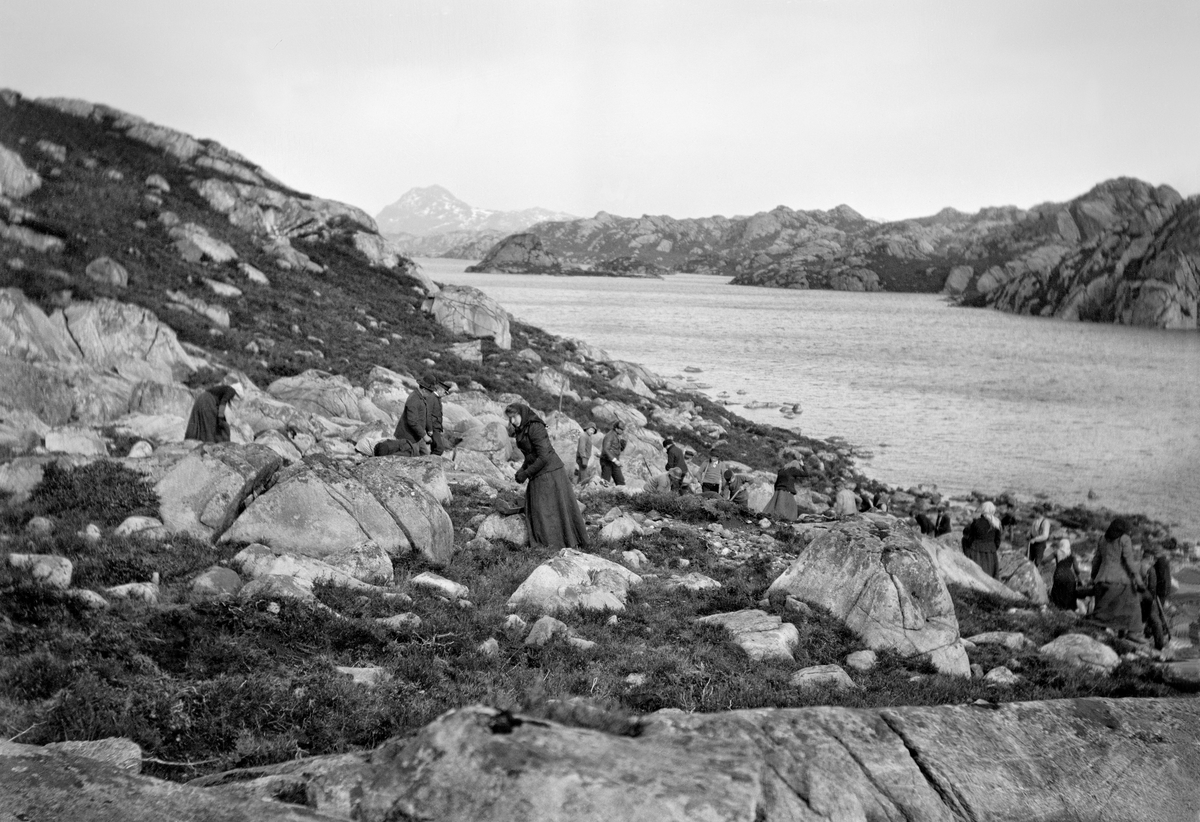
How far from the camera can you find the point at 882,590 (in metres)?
11.2

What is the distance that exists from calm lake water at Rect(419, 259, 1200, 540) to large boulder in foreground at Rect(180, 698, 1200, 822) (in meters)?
29.3

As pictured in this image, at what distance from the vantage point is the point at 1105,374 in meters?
69.2

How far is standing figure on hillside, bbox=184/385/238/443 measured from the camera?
592 inches

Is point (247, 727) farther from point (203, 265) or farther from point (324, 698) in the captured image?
point (203, 265)

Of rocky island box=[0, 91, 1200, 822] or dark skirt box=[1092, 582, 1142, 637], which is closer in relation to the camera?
rocky island box=[0, 91, 1200, 822]

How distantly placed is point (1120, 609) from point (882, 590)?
644 centimetres

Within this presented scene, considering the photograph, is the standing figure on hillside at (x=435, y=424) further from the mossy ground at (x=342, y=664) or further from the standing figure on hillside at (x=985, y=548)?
the standing figure on hillside at (x=985, y=548)

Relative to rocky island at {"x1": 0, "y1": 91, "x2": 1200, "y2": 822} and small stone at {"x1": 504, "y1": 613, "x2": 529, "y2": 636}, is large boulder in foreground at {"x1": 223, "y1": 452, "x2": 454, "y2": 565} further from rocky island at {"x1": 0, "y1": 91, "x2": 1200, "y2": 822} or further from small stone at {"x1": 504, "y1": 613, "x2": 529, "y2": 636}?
small stone at {"x1": 504, "y1": 613, "x2": 529, "y2": 636}

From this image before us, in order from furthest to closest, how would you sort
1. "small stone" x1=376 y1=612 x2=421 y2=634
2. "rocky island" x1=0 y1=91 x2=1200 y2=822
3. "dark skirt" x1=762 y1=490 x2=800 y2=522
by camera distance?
"dark skirt" x1=762 y1=490 x2=800 y2=522
"small stone" x1=376 y1=612 x2=421 y2=634
"rocky island" x1=0 y1=91 x2=1200 y2=822

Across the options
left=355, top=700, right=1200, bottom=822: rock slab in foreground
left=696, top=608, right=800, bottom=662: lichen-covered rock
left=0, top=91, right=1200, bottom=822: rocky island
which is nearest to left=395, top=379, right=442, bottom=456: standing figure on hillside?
left=0, top=91, right=1200, bottom=822: rocky island

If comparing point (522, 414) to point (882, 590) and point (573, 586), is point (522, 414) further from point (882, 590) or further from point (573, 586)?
point (882, 590)

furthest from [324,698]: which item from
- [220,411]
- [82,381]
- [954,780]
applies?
[82,381]

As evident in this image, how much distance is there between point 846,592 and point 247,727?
8725mm

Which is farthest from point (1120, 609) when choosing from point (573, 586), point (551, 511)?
point (551, 511)
